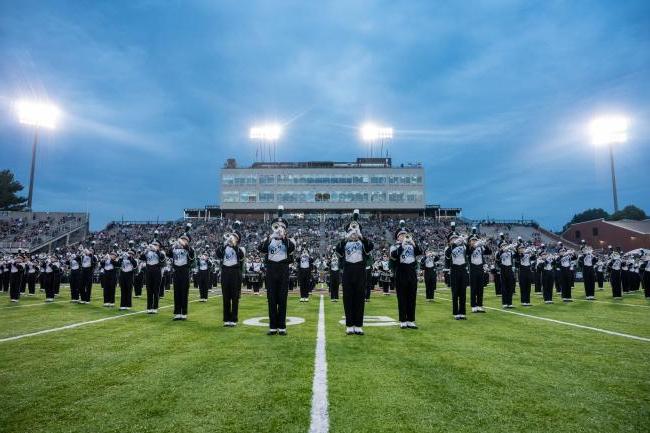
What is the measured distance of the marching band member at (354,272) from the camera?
28.2ft

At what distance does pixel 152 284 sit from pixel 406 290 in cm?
827

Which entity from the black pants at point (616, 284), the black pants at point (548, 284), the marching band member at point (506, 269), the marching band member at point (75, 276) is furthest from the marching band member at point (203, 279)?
the black pants at point (616, 284)

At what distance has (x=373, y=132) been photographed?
7725cm

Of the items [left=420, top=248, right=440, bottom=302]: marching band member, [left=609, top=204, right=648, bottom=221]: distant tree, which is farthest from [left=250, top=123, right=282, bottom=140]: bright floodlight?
[left=609, top=204, right=648, bottom=221]: distant tree

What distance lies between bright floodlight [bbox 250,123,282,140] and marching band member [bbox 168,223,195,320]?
222 feet

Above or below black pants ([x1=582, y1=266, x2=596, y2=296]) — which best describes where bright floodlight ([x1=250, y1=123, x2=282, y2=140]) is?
above

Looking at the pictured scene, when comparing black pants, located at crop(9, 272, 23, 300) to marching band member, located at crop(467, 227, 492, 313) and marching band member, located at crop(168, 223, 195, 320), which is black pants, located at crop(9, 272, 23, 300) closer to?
marching band member, located at crop(168, 223, 195, 320)

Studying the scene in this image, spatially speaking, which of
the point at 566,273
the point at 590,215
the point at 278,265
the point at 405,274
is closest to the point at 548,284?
the point at 566,273

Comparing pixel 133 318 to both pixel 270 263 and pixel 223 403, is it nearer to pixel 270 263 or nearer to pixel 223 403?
pixel 270 263

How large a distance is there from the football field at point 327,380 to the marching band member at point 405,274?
637mm

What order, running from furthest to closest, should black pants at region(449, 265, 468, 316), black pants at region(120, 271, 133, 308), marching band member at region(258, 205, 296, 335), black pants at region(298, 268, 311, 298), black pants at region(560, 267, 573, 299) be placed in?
1. black pants at region(298, 268, 311, 298)
2. black pants at region(560, 267, 573, 299)
3. black pants at region(120, 271, 133, 308)
4. black pants at region(449, 265, 468, 316)
5. marching band member at region(258, 205, 296, 335)

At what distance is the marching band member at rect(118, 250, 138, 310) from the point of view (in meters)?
14.2

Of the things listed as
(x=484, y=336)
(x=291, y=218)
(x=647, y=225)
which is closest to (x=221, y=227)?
(x=291, y=218)

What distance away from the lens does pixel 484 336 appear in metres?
8.29
